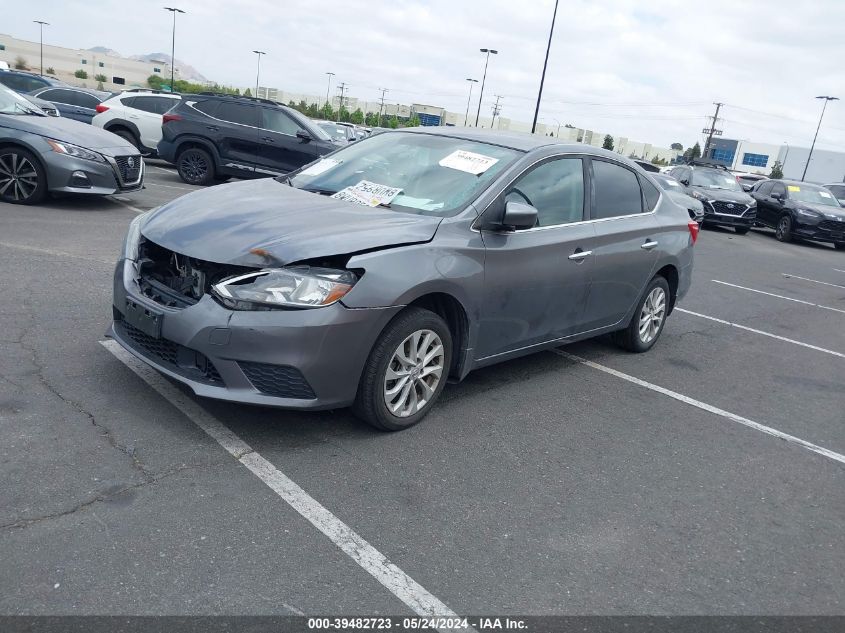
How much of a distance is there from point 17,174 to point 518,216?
7831mm

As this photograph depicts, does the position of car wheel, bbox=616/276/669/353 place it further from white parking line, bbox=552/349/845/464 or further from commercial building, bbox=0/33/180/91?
commercial building, bbox=0/33/180/91

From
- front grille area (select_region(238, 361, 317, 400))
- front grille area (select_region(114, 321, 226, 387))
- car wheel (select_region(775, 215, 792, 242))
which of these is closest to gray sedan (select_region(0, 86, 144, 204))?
front grille area (select_region(114, 321, 226, 387))

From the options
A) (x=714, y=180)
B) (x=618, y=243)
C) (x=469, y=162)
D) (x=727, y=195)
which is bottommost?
(x=727, y=195)

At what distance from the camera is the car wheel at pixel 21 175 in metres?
9.44

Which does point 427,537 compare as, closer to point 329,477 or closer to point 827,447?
point 329,477

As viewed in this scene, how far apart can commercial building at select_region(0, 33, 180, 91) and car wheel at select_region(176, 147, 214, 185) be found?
336 feet

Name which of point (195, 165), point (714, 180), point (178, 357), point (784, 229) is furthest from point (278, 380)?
point (784, 229)

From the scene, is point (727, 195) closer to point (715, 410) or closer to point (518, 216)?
point (715, 410)

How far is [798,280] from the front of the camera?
12875 millimetres

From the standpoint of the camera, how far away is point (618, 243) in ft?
18.1

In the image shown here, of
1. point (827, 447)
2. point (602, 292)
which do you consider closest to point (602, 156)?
point (602, 292)

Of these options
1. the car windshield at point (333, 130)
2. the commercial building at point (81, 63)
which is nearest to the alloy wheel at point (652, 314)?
the car windshield at point (333, 130)

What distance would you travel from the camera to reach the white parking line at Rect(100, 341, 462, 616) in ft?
9.14

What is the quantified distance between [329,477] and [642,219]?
3.54 metres
